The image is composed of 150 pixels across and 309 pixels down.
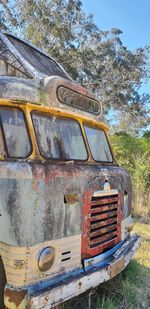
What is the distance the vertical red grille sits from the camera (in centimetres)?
412

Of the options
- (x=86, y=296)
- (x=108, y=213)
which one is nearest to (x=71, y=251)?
(x=108, y=213)

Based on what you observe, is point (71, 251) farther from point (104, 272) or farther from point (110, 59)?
point (110, 59)

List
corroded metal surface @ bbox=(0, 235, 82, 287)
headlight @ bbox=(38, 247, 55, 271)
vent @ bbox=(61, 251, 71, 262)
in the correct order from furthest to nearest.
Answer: vent @ bbox=(61, 251, 71, 262) → headlight @ bbox=(38, 247, 55, 271) → corroded metal surface @ bbox=(0, 235, 82, 287)

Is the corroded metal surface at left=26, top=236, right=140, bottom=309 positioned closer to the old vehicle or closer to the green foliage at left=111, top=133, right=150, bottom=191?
the old vehicle

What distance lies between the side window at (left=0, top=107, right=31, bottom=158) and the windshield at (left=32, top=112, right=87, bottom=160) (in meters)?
0.16

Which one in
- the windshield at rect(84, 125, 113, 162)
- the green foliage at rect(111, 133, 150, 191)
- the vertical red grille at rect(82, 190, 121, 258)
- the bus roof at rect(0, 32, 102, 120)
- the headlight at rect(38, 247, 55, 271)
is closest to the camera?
the headlight at rect(38, 247, 55, 271)

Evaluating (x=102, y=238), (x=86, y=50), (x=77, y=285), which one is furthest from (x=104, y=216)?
(x=86, y=50)

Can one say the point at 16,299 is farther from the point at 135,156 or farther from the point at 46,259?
the point at 135,156

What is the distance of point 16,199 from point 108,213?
5.06ft

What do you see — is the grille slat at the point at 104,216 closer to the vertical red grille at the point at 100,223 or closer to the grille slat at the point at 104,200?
the vertical red grille at the point at 100,223

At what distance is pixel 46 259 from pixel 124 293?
196cm

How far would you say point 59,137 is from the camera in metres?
4.31

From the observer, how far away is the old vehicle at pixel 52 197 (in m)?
3.38

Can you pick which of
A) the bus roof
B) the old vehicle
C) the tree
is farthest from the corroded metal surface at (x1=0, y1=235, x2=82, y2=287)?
the tree
